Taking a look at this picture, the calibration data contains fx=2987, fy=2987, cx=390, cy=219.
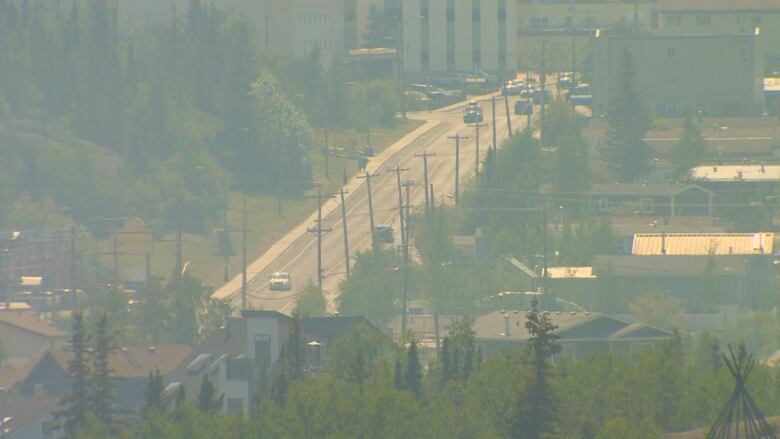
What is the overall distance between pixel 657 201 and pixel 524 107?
19322 millimetres

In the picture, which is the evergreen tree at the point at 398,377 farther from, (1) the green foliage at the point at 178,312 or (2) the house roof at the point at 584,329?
(1) the green foliage at the point at 178,312

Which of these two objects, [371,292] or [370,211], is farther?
[370,211]

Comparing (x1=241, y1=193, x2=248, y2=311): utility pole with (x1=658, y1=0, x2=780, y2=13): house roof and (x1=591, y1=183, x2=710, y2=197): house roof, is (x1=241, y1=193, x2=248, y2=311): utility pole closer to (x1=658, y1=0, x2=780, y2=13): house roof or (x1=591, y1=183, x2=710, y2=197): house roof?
(x1=591, y1=183, x2=710, y2=197): house roof

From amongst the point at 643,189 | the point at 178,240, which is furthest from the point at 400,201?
the point at 643,189

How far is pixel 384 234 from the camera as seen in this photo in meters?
110

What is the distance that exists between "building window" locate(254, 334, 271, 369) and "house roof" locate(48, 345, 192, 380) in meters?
4.55

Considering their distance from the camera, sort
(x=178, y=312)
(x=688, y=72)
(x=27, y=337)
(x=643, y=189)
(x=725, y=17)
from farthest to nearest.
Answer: (x=725, y=17) → (x=688, y=72) → (x=643, y=189) → (x=27, y=337) → (x=178, y=312)

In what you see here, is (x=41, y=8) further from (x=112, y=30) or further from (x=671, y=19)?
(x=671, y=19)

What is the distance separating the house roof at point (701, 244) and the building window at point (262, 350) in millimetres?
31291

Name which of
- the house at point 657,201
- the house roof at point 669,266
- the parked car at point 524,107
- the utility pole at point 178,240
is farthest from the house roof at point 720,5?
the house roof at point 669,266

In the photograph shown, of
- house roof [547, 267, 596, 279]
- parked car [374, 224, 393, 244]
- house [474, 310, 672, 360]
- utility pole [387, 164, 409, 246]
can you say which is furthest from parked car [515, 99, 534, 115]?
house [474, 310, 672, 360]

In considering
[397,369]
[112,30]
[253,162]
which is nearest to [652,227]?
[253,162]

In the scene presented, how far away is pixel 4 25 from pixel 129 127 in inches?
353

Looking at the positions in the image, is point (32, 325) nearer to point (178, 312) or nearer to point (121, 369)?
point (178, 312)
